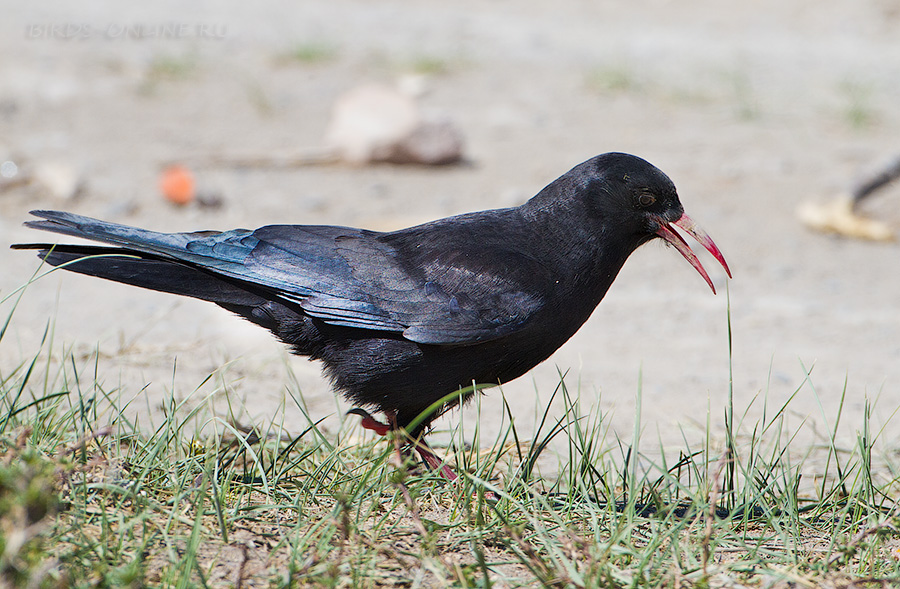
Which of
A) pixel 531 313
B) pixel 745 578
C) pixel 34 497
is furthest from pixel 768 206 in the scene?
pixel 34 497

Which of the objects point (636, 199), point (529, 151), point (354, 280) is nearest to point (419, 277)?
point (354, 280)

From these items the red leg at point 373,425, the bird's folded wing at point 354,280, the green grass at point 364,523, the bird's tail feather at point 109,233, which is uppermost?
the bird's tail feather at point 109,233

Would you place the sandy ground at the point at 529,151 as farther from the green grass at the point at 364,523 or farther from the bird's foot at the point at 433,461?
the green grass at the point at 364,523

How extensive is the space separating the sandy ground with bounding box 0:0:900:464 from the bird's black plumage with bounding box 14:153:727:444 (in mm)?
276

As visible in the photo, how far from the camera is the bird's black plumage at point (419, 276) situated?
3293mm

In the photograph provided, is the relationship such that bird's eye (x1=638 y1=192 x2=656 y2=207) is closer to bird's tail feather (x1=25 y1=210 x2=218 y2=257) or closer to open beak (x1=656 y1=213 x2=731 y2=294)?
open beak (x1=656 y1=213 x2=731 y2=294)

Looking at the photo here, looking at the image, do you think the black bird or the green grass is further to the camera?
the black bird

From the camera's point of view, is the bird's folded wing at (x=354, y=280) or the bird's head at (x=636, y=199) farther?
the bird's head at (x=636, y=199)

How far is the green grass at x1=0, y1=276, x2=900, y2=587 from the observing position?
2.29 meters

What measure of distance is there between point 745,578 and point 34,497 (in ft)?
5.61

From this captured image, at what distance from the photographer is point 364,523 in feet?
8.91

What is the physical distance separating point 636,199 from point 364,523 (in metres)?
1.54

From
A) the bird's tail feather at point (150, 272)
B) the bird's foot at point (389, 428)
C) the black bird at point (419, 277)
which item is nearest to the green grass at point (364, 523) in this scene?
the bird's foot at point (389, 428)

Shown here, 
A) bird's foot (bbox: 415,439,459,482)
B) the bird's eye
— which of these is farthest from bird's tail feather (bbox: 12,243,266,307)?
the bird's eye
